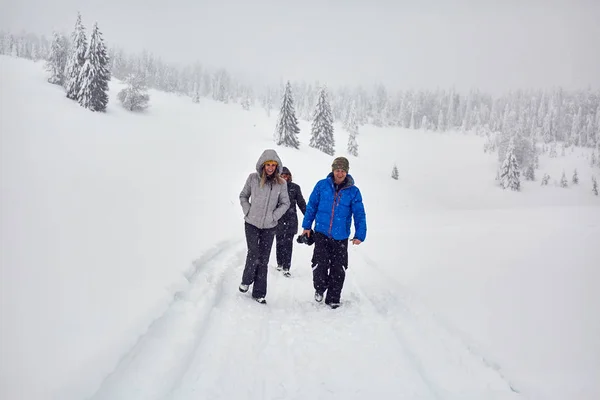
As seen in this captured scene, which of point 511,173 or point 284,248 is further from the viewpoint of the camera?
point 511,173

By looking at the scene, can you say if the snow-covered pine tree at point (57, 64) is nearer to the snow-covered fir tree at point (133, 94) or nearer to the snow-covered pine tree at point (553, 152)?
the snow-covered fir tree at point (133, 94)

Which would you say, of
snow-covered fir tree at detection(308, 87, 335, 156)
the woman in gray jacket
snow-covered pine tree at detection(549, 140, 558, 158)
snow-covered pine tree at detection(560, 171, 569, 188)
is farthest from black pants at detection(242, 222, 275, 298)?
snow-covered pine tree at detection(549, 140, 558, 158)

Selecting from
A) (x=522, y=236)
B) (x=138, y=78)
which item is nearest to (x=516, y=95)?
(x=138, y=78)

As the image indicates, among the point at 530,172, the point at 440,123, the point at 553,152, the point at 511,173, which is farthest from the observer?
the point at 440,123

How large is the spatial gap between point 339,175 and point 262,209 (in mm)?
1315

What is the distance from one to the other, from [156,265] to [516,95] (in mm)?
159726

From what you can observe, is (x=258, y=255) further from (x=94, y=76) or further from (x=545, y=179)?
(x=545, y=179)

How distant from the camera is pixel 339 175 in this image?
211 inches

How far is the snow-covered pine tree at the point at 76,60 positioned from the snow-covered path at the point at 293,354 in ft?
119

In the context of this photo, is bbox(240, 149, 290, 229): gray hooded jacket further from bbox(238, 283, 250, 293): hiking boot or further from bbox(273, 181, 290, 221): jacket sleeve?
bbox(238, 283, 250, 293): hiking boot

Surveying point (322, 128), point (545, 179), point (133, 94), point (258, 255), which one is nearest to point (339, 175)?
point (258, 255)

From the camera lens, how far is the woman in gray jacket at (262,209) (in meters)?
5.26

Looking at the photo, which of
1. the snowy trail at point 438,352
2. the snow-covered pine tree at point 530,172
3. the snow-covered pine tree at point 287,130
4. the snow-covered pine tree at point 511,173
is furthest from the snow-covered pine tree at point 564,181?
the snowy trail at point 438,352

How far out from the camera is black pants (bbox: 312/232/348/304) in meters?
5.57
